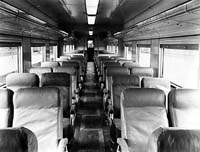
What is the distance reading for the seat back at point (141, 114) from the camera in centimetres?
328

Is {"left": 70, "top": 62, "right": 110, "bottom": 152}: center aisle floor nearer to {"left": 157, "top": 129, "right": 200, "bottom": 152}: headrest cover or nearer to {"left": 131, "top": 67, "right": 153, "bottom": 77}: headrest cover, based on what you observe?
{"left": 131, "top": 67, "right": 153, "bottom": 77}: headrest cover

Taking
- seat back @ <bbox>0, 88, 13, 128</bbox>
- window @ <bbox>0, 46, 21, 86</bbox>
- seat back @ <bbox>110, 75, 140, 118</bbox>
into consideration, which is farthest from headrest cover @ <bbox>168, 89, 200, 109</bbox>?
window @ <bbox>0, 46, 21, 86</bbox>

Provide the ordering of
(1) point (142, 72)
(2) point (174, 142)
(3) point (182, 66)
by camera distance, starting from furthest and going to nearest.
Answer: (1) point (142, 72) → (3) point (182, 66) → (2) point (174, 142)

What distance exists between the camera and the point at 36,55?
28.9 feet

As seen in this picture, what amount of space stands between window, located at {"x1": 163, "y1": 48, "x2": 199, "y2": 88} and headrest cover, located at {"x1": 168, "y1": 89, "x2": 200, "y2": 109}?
142 cm

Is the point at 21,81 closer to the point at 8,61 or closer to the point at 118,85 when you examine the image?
the point at 8,61

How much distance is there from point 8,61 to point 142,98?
140 inches

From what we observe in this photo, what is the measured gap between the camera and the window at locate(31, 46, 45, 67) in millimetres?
8188

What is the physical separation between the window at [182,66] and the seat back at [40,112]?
2.52 meters

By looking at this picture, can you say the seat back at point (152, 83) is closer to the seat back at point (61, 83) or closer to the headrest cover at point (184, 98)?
the seat back at point (61, 83)

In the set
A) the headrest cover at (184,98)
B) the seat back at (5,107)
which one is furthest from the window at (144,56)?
the seat back at (5,107)

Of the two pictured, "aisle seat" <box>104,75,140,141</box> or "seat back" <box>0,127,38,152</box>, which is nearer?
"seat back" <box>0,127,38,152</box>

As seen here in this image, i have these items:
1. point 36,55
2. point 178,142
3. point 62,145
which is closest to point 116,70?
point 36,55

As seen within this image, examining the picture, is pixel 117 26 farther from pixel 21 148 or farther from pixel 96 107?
pixel 21 148
